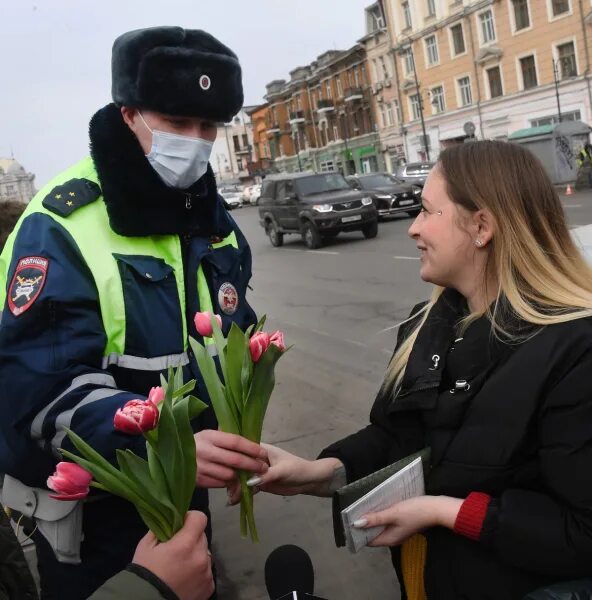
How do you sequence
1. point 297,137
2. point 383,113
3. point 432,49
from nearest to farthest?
point 432,49, point 383,113, point 297,137

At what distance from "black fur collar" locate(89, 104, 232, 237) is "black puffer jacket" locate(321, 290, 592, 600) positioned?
0.76m

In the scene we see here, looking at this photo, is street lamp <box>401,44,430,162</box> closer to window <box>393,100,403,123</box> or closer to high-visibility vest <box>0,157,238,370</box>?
window <box>393,100,403,123</box>

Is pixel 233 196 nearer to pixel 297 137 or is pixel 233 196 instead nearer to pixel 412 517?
pixel 297 137

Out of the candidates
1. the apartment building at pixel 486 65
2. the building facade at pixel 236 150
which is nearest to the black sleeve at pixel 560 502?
the apartment building at pixel 486 65

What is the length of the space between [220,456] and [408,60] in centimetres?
4359

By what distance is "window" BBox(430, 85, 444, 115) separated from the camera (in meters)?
39.2

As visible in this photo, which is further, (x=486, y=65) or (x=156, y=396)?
(x=486, y=65)

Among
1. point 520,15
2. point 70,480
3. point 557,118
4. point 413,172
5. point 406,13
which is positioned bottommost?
point 70,480

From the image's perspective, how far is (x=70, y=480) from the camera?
3.90ft

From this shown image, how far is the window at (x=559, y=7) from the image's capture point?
2989 cm

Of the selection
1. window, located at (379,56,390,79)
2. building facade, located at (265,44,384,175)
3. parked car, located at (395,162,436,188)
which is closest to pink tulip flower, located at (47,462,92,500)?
parked car, located at (395,162,436,188)

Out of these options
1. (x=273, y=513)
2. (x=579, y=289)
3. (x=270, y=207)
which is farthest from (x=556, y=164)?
(x=579, y=289)

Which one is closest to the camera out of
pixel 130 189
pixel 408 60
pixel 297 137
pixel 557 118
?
pixel 130 189

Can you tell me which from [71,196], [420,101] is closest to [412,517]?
[71,196]
